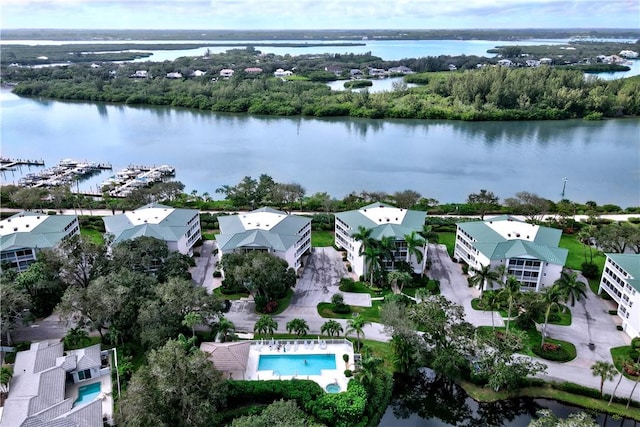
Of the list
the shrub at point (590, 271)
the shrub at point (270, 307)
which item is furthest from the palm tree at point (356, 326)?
the shrub at point (590, 271)

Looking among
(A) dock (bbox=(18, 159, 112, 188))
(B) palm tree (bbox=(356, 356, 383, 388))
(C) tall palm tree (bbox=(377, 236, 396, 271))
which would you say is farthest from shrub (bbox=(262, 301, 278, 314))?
(A) dock (bbox=(18, 159, 112, 188))

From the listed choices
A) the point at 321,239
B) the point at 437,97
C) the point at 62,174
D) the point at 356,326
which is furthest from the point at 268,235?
the point at 437,97

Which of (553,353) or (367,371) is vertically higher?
→ (367,371)

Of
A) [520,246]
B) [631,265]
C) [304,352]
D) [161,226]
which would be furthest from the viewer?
[161,226]

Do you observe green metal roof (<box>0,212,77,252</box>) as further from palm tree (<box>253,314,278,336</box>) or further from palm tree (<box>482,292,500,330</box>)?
palm tree (<box>482,292,500,330</box>)

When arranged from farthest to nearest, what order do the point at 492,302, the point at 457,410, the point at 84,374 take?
1. the point at 492,302
2. the point at 84,374
3. the point at 457,410

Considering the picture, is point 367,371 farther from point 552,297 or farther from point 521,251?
point 521,251

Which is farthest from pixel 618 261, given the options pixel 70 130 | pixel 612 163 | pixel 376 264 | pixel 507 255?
pixel 70 130
